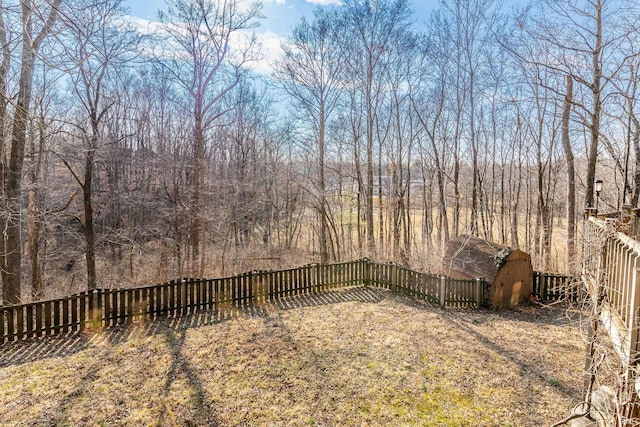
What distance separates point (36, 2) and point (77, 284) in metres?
13.5

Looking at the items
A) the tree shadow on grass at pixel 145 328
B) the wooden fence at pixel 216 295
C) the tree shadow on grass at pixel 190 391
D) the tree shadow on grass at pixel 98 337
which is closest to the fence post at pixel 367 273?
the wooden fence at pixel 216 295

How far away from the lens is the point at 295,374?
15.6 feet

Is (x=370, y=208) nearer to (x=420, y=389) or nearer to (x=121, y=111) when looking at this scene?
(x=420, y=389)

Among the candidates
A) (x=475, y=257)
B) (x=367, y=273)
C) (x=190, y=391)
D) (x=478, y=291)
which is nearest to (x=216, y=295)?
(x=190, y=391)

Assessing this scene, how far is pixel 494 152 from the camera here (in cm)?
1584

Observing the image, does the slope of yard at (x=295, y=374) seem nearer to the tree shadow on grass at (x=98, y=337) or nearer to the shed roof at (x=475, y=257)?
the tree shadow on grass at (x=98, y=337)

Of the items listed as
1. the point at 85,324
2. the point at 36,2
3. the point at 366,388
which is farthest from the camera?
the point at 85,324

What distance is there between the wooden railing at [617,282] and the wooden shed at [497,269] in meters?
4.54

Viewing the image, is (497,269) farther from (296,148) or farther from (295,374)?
(296,148)

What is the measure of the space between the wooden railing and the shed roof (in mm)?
4519

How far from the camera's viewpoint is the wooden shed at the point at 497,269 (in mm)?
8703

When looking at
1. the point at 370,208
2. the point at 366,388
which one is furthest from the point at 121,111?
the point at 366,388

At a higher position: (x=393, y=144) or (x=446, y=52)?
(x=446, y=52)

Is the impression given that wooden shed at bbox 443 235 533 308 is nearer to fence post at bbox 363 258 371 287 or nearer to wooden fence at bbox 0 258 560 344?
wooden fence at bbox 0 258 560 344
